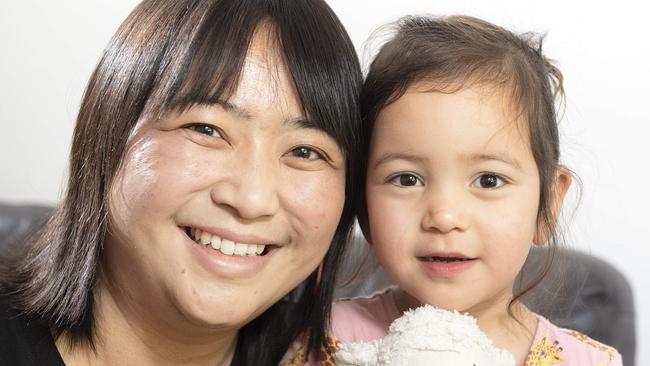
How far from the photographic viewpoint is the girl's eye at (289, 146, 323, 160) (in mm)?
1572

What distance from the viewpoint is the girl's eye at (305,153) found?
1572mm

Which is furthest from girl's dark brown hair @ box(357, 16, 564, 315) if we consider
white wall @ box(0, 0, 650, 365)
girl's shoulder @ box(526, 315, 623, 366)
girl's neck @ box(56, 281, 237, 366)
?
white wall @ box(0, 0, 650, 365)

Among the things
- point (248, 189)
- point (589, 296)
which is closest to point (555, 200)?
point (248, 189)

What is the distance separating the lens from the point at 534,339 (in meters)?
1.78

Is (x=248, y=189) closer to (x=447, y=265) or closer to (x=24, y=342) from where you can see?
(x=447, y=265)

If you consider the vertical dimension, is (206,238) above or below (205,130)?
below

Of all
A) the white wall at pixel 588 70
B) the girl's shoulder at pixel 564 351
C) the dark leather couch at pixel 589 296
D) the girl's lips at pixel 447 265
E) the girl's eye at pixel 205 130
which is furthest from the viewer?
the white wall at pixel 588 70

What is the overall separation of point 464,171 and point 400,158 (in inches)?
4.9

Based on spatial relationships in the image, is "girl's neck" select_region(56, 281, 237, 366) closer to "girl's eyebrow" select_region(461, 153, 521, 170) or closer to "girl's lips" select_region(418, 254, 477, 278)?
"girl's lips" select_region(418, 254, 477, 278)

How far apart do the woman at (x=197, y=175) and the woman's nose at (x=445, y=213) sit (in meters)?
0.17

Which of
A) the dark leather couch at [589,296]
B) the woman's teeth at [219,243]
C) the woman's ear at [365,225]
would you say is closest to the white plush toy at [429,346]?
the woman's teeth at [219,243]

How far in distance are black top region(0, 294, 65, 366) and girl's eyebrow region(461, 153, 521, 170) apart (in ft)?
2.84

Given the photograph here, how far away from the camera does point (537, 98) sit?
5.68ft

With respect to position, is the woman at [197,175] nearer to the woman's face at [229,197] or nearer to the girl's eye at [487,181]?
the woman's face at [229,197]
